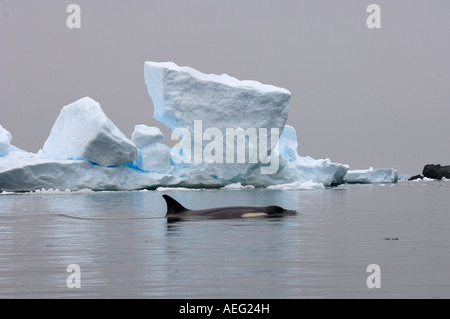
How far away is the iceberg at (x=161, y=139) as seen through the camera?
42.4m

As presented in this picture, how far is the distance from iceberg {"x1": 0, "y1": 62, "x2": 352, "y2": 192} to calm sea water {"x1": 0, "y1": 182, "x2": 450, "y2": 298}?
85.6 ft

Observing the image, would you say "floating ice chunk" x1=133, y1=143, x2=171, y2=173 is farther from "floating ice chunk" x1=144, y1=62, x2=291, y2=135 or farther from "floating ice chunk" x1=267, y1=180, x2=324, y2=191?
"floating ice chunk" x1=267, y1=180, x2=324, y2=191

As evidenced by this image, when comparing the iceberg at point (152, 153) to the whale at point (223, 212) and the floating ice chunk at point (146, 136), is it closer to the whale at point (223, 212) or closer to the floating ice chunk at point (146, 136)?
Answer: the floating ice chunk at point (146, 136)

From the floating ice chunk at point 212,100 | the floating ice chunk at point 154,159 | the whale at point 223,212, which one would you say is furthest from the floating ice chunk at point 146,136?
the whale at point 223,212

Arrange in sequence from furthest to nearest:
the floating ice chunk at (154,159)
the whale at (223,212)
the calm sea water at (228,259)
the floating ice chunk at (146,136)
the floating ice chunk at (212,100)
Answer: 1. the floating ice chunk at (154,159)
2. the floating ice chunk at (146,136)
3. the floating ice chunk at (212,100)
4. the whale at (223,212)
5. the calm sea water at (228,259)

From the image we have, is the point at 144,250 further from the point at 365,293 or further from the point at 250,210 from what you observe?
the point at 250,210

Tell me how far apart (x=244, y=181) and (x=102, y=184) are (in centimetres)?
1080

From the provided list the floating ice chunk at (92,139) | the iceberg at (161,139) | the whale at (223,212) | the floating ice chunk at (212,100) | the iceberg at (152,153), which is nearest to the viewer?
the whale at (223,212)

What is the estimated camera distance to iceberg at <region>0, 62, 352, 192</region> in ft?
139

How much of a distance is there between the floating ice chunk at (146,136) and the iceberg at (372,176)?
33.2 m

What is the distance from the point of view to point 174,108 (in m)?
45.5

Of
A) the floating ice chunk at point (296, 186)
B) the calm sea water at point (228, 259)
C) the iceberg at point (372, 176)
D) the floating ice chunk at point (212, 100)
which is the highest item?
the floating ice chunk at point (212, 100)

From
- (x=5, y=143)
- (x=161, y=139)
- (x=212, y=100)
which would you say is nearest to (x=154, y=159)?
(x=161, y=139)
